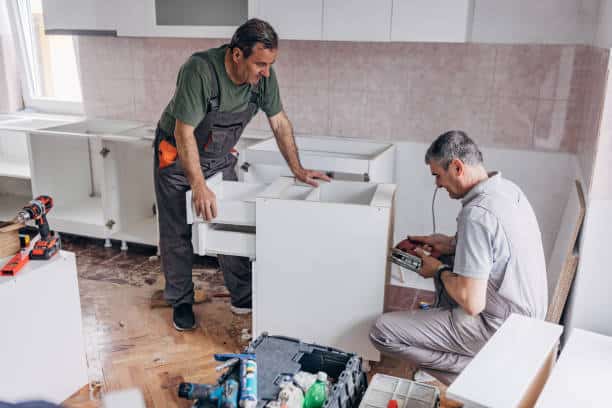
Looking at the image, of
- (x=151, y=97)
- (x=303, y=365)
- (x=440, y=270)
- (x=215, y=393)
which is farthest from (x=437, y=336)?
(x=151, y=97)

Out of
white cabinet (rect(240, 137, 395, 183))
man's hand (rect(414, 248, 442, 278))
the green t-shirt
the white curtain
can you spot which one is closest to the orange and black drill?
the green t-shirt

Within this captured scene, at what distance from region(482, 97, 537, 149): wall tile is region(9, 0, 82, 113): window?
2.76m

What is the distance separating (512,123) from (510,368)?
188 centimetres

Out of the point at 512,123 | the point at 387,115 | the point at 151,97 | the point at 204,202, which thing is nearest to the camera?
the point at 204,202

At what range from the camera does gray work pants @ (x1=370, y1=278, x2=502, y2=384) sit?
1943 mm

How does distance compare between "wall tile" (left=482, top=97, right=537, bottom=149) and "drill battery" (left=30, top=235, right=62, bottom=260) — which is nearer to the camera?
"drill battery" (left=30, top=235, right=62, bottom=260)

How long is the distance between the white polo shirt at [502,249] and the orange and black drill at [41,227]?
1332 millimetres

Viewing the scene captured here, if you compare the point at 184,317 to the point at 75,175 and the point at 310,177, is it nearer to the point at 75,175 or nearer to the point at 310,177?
the point at 310,177

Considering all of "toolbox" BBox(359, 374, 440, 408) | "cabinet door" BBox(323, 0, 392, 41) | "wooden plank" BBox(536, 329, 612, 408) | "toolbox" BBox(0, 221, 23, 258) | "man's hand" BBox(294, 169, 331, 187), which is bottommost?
"toolbox" BBox(359, 374, 440, 408)

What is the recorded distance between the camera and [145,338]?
2576mm

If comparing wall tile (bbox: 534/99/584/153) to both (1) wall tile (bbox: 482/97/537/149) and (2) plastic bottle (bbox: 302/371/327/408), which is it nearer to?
(1) wall tile (bbox: 482/97/537/149)

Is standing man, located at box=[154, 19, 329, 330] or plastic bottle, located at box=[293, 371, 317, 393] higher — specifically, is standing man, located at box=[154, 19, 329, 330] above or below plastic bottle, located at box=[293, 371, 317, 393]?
above

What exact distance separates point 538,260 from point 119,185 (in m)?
2.44

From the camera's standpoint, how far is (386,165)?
3.07m
